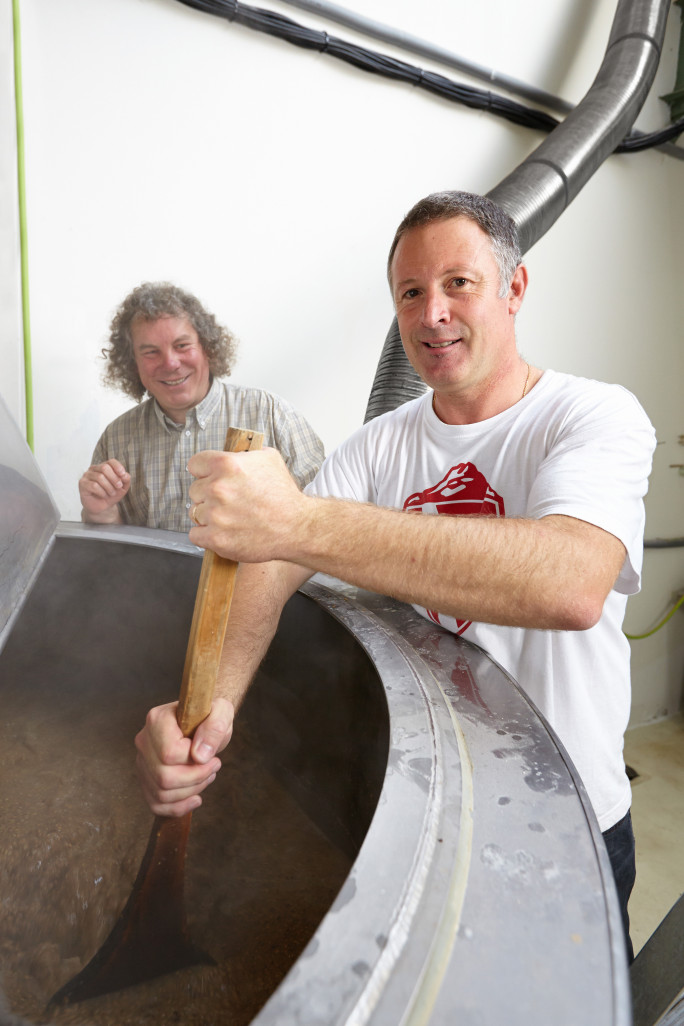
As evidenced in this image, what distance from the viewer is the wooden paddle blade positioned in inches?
26.1

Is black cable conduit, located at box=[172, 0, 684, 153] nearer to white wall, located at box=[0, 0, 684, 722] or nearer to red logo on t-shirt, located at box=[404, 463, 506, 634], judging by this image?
white wall, located at box=[0, 0, 684, 722]

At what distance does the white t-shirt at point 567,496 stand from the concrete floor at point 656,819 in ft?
4.63

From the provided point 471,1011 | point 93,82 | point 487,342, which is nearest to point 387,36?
point 93,82

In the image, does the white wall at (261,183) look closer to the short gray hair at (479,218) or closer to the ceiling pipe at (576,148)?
the ceiling pipe at (576,148)

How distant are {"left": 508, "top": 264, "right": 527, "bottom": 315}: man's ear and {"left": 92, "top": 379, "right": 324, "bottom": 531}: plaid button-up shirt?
0.95 m

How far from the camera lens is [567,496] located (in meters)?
0.80

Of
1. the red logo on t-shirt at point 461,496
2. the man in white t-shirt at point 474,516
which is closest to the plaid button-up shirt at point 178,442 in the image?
the man in white t-shirt at point 474,516

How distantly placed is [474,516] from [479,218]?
632 millimetres

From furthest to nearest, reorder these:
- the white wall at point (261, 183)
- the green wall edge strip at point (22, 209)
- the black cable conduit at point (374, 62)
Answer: the black cable conduit at point (374, 62) → the white wall at point (261, 183) → the green wall edge strip at point (22, 209)

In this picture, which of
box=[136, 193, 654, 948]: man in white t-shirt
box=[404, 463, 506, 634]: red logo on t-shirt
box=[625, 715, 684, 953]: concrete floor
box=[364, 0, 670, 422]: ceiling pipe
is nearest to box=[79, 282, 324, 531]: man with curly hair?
box=[364, 0, 670, 422]: ceiling pipe

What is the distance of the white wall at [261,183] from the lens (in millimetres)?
1718

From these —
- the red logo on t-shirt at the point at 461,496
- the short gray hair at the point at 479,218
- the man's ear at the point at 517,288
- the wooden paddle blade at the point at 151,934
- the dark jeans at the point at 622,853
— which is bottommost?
the dark jeans at the point at 622,853

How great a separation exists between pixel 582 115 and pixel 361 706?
91.2 inches

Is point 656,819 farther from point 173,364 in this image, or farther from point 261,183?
point 261,183
